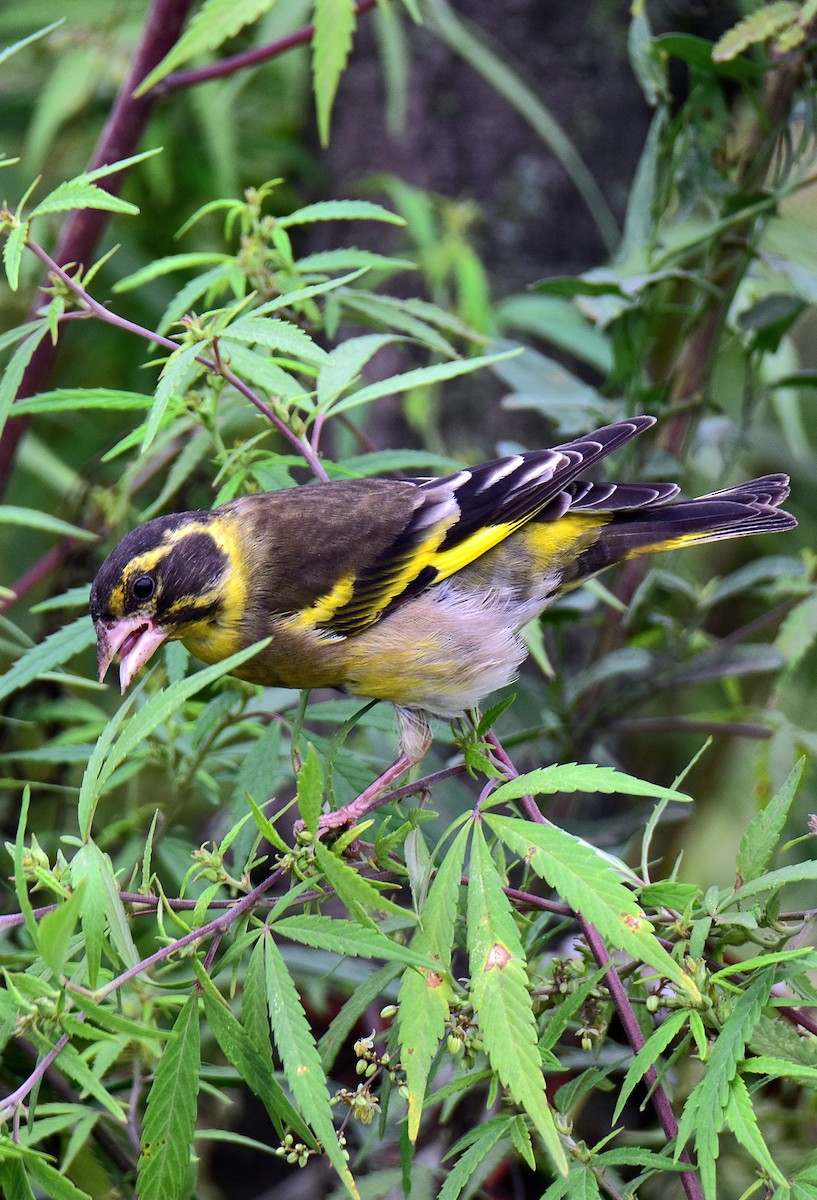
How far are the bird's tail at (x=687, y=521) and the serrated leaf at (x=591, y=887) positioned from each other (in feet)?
4.17

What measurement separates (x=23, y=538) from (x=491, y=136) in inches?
105

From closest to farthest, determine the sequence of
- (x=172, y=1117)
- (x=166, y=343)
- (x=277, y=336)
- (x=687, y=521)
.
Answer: (x=172, y=1117)
(x=277, y=336)
(x=166, y=343)
(x=687, y=521)

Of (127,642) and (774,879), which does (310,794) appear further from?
(127,642)

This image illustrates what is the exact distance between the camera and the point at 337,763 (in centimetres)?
229

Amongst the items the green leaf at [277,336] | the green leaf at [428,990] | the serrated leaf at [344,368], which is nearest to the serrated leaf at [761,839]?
the green leaf at [428,990]

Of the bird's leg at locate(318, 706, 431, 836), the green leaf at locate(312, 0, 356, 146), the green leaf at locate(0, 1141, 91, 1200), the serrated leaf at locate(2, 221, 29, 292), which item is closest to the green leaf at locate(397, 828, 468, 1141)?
the green leaf at locate(0, 1141, 91, 1200)

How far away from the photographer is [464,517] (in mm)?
2736

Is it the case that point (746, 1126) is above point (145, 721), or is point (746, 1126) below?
below

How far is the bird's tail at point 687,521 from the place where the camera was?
9.25 ft

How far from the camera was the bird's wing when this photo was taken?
2693 mm

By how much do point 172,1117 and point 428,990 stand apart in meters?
0.38

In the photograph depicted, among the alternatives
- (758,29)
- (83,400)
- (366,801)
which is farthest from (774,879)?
(758,29)

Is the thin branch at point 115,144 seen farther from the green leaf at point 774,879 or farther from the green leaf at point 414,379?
the green leaf at point 774,879

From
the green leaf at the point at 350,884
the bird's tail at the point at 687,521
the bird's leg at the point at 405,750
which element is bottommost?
the bird's leg at the point at 405,750
